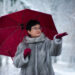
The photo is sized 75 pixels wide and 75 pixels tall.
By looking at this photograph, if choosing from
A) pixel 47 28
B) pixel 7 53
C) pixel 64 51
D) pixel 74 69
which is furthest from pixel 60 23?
pixel 7 53

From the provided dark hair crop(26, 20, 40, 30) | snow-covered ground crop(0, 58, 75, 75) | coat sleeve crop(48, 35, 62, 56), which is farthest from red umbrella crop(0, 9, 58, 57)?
snow-covered ground crop(0, 58, 75, 75)

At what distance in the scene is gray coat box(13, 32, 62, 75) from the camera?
1.38 metres

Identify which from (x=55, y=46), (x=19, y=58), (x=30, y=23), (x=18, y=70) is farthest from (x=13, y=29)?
(x=18, y=70)

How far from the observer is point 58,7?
2871 mm

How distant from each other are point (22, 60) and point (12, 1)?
182 centimetres

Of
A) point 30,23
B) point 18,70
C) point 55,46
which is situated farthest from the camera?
point 18,70

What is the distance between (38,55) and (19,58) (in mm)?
148

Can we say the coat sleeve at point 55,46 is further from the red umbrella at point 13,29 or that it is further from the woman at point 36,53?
the red umbrella at point 13,29

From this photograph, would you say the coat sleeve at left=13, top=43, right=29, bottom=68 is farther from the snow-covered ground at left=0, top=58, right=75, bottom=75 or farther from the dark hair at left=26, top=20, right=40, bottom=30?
the snow-covered ground at left=0, top=58, right=75, bottom=75

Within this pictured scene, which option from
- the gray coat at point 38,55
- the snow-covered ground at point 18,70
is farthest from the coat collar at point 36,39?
the snow-covered ground at point 18,70

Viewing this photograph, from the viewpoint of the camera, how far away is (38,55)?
1.39 meters

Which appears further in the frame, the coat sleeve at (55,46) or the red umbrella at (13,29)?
the red umbrella at (13,29)

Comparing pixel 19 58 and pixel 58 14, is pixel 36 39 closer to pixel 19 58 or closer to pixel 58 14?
pixel 19 58

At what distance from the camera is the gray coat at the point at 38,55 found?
4.52ft
